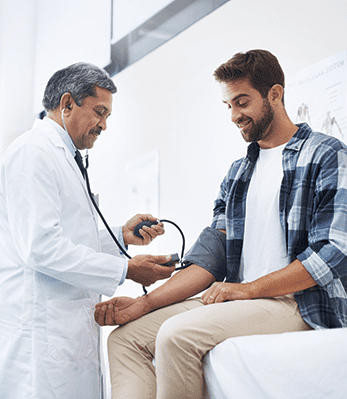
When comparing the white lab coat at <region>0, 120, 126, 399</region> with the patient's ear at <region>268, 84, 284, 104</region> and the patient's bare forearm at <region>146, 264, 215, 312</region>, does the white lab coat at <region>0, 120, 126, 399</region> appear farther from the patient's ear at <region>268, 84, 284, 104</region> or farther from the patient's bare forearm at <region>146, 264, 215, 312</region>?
the patient's ear at <region>268, 84, 284, 104</region>

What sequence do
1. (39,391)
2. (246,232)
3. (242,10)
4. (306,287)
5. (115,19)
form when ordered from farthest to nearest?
(115,19) → (242,10) → (246,232) → (39,391) → (306,287)

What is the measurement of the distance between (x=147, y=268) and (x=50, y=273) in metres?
0.32

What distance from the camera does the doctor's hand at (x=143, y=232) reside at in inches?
68.6

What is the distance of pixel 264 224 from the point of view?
1376 mm

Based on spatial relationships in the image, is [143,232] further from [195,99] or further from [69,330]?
[195,99]

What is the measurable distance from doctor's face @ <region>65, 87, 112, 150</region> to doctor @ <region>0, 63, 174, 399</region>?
4.7 inches

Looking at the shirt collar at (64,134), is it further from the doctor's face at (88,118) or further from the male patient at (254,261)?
the male patient at (254,261)

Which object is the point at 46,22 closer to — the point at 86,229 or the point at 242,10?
the point at 242,10

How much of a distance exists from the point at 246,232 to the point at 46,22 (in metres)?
3.60

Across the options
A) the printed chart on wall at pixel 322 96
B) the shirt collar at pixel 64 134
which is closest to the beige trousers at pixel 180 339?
the shirt collar at pixel 64 134

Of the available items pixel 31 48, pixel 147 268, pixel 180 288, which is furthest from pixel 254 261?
pixel 31 48

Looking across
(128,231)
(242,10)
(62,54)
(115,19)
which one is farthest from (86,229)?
(62,54)

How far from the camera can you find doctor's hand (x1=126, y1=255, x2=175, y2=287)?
4.80ft

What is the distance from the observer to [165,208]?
266 cm
